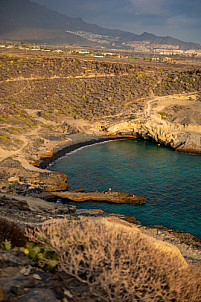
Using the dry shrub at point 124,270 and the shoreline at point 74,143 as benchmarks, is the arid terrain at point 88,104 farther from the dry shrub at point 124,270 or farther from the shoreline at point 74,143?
the dry shrub at point 124,270

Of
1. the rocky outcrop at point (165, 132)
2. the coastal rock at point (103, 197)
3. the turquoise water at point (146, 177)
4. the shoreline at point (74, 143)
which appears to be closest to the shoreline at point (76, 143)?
the shoreline at point (74, 143)

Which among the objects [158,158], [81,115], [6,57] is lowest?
[158,158]

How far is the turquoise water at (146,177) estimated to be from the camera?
33000 millimetres

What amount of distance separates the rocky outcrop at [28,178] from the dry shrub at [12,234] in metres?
19.9

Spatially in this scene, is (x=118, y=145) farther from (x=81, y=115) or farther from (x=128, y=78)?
(x=128, y=78)

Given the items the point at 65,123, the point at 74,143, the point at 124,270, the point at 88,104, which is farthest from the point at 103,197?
the point at 88,104

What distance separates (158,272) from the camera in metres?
11.6

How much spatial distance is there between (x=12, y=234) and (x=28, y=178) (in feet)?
83.0

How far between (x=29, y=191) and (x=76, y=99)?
53718mm

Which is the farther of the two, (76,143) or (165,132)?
(165,132)

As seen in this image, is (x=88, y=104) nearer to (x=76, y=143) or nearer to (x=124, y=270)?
(x=76, y=143)

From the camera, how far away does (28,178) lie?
130ft

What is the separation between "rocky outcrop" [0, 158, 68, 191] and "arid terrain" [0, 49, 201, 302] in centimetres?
15

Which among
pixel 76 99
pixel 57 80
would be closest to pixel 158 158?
pixel 76 99
